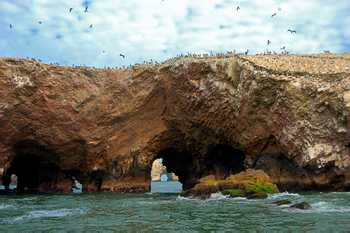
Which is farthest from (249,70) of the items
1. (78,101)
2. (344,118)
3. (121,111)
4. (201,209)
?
(201,209)

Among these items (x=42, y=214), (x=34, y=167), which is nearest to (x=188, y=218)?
(x=42, y=214)

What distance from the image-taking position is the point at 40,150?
46.9m

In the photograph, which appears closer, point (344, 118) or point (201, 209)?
point (201, 209)

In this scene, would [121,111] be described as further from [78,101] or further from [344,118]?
[344,118]

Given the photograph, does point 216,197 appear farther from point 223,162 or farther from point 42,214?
point 223,162

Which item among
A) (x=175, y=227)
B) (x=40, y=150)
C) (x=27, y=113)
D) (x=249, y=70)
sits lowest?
(x=175, y=227)

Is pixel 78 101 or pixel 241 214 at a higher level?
pixel 78 101

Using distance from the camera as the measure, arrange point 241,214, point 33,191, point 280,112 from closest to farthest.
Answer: point 241,214, point 280,112, point 33,191

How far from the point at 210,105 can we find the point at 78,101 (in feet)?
39.6

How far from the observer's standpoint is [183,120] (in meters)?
45.2

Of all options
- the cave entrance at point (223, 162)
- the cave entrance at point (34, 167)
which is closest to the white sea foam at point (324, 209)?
the cave entrance at point (223, 162)

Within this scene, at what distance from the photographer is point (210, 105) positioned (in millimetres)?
43438

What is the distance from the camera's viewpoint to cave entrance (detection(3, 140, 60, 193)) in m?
46.5

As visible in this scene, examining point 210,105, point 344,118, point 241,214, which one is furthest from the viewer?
point 210,105
